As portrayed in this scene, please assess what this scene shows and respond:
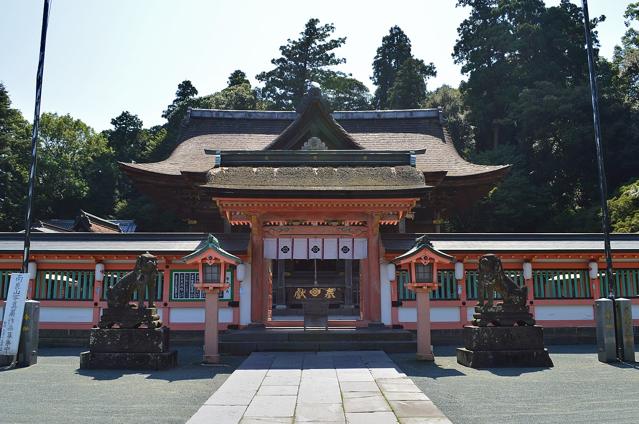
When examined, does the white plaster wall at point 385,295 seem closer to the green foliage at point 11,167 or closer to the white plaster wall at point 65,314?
the white plaster wall at point 65,314

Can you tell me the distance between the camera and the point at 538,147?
33938 millimetres

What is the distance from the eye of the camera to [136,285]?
10633mm

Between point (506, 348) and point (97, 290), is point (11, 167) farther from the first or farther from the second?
point (506, 348)

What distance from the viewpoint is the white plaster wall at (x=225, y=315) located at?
13.9 m

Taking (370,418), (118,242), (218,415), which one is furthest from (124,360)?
(370,418)

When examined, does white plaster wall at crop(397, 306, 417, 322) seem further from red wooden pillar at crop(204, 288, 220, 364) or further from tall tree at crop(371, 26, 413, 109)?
tall tree at crop(371, 26, 413, 109)

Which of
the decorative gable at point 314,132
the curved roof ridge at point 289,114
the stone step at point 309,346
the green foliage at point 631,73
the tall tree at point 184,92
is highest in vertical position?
the tall tree at point 184,92

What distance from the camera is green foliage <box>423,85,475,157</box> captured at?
150 feet

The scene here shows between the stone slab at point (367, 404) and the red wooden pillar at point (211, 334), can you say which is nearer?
the stone slab at point (367, 404)

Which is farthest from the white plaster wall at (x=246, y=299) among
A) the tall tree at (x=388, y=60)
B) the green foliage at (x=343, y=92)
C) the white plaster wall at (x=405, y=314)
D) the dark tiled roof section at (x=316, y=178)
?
the tall tree at (x=388, y=60)

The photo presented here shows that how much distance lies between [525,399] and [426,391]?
4.74ft

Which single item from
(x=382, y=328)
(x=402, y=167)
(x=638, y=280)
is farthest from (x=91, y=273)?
(x=638, y=280)

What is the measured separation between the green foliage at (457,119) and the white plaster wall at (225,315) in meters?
33.2

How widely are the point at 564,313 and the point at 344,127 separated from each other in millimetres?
13216
